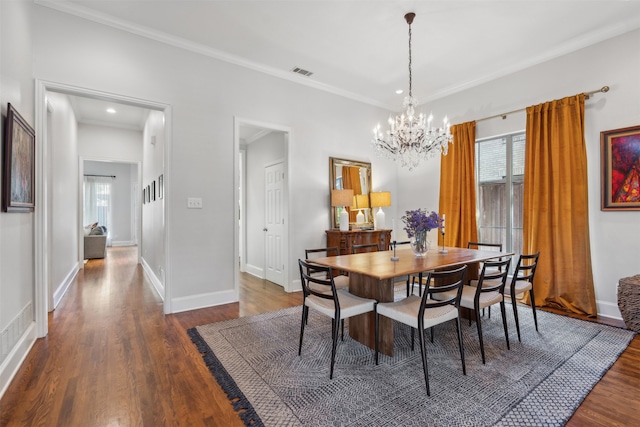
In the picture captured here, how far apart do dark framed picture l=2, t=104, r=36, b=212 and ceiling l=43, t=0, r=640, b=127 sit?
1.37m

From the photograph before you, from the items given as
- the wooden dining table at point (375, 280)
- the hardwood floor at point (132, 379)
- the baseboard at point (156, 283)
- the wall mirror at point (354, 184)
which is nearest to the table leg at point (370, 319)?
the wooden dining table at point (375, 280)

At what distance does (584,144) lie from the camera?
11.3 feet

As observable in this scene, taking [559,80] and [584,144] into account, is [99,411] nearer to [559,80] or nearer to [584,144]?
[584,144]

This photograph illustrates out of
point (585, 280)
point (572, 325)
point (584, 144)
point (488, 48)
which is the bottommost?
point (572, 325)

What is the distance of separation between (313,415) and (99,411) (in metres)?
1.23

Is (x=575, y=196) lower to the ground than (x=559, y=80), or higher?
lower

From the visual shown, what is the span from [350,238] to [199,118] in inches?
99.6

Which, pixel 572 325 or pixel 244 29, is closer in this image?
pixel 572 325

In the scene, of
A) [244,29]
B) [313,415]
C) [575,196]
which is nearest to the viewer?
[313,415]

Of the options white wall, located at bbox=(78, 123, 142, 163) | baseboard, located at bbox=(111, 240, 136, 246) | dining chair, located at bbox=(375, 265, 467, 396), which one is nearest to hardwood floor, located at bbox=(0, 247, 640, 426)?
dining chair, located at bbox=(375, 265, 467, 396)

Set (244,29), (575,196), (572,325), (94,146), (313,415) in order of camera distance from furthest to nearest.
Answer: (94,146), (575,196), (244,29), (572,325), (313,415)

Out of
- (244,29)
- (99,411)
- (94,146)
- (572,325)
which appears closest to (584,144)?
(572,325)

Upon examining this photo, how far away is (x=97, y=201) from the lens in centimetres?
1034

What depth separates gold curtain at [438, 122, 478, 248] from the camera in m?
4.48
